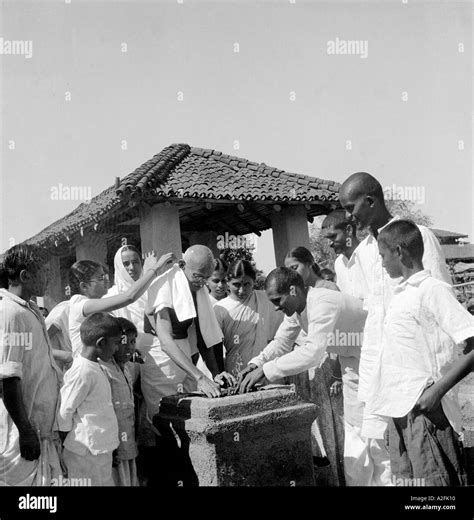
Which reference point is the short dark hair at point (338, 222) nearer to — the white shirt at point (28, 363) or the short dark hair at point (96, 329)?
the short dark hair at point (96, 329)

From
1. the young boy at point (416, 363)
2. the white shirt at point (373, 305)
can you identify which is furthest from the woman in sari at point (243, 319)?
the young boy at point (416, 363)

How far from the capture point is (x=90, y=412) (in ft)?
10.6

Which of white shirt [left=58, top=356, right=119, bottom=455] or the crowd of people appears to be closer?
the crowd of people

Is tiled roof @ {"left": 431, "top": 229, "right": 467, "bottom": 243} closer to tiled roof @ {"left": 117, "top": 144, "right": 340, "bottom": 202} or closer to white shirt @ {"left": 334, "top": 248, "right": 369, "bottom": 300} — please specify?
white shirt @ {"left": 334, "top": 248, "right": 369, "bottom": 300}

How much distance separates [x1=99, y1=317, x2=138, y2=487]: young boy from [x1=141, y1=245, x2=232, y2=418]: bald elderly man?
0.76ft

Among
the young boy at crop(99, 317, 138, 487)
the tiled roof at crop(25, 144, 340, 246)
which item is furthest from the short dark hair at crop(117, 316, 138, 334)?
the tiled roof at crop(25, 144, 340, 246)

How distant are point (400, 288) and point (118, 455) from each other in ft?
6.20

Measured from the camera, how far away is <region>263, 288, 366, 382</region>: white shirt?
3580 mm

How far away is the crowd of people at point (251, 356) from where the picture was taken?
9.30 ft

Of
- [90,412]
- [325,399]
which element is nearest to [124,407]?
[90,412]

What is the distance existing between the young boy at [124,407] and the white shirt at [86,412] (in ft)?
0.47

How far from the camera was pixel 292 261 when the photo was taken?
4160 mm

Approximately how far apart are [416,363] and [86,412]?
180 cm

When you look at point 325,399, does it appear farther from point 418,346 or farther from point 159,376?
point 418,346
